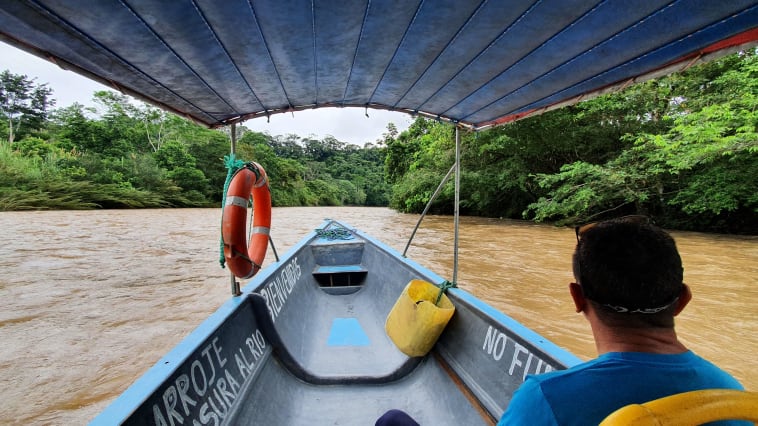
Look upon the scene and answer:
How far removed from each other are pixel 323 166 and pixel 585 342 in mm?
53052

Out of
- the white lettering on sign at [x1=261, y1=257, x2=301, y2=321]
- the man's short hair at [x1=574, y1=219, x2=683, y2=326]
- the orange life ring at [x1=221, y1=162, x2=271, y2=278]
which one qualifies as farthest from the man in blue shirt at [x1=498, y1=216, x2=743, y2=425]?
the white lettering on sign at [x1=261, y1=257, x2=301, y2=321]

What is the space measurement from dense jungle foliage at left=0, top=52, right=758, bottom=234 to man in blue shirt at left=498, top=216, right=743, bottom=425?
29.3 feet

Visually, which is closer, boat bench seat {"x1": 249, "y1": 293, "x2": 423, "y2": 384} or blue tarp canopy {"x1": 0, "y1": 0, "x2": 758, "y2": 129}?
blue tarp canopy {"x1": 0, "y1": 0, "x2": 758, "y2": 129}

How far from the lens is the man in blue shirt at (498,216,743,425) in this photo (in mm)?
591

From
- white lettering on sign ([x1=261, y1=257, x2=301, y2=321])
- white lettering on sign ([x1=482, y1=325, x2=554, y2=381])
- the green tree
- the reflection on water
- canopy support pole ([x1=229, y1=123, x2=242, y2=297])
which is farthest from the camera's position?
the green tree

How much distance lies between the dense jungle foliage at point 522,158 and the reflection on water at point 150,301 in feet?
6.33

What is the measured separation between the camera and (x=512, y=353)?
1.51 meters

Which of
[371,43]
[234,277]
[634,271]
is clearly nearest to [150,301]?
[234,277]

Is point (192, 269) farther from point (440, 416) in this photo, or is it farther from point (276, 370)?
point (440, 416)

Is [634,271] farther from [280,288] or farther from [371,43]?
[280,288]

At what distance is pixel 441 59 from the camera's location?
159 centimetres

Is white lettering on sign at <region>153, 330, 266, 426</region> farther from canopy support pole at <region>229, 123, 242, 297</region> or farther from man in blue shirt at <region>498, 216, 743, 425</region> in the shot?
man in blue shirt at <region>498, 216, 743, 425</region>

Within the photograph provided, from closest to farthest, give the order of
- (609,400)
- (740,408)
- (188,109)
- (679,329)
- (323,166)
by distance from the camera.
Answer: (740,408)
(609,400)
(188,109)
(679,329)
(323,166)

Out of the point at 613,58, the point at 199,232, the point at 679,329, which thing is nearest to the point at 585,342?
the point at 679,329
